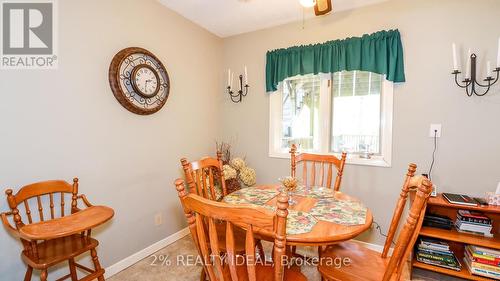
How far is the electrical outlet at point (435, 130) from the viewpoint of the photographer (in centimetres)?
209

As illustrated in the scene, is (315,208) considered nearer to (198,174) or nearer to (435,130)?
(198,174)

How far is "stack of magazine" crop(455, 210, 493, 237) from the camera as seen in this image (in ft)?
5.84

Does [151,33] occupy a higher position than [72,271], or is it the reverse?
[151,33]

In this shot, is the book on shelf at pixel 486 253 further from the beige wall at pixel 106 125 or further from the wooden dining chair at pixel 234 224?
the beige wall at pixel 106 125

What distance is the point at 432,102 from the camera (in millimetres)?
2113

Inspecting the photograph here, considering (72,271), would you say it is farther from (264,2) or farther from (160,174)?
(264,2)

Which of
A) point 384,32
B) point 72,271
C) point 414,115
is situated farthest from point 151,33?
point 414,115

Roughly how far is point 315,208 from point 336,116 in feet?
4.72

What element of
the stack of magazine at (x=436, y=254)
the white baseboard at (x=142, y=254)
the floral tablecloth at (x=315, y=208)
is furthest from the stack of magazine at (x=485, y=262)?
the white baseboard at (x=142, y=254)

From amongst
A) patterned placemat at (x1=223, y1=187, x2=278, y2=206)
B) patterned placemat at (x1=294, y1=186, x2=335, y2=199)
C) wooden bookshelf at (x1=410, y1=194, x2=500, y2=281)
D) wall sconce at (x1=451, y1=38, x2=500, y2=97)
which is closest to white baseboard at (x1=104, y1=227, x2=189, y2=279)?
patterned placemat at (x1=223, y1=187, x2=278, y2=206)

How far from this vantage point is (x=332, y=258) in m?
1.44

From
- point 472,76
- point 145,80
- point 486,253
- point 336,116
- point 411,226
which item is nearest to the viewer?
point 411,226

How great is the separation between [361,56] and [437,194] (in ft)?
4.71

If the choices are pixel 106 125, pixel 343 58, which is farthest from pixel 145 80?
pixel 343 58
